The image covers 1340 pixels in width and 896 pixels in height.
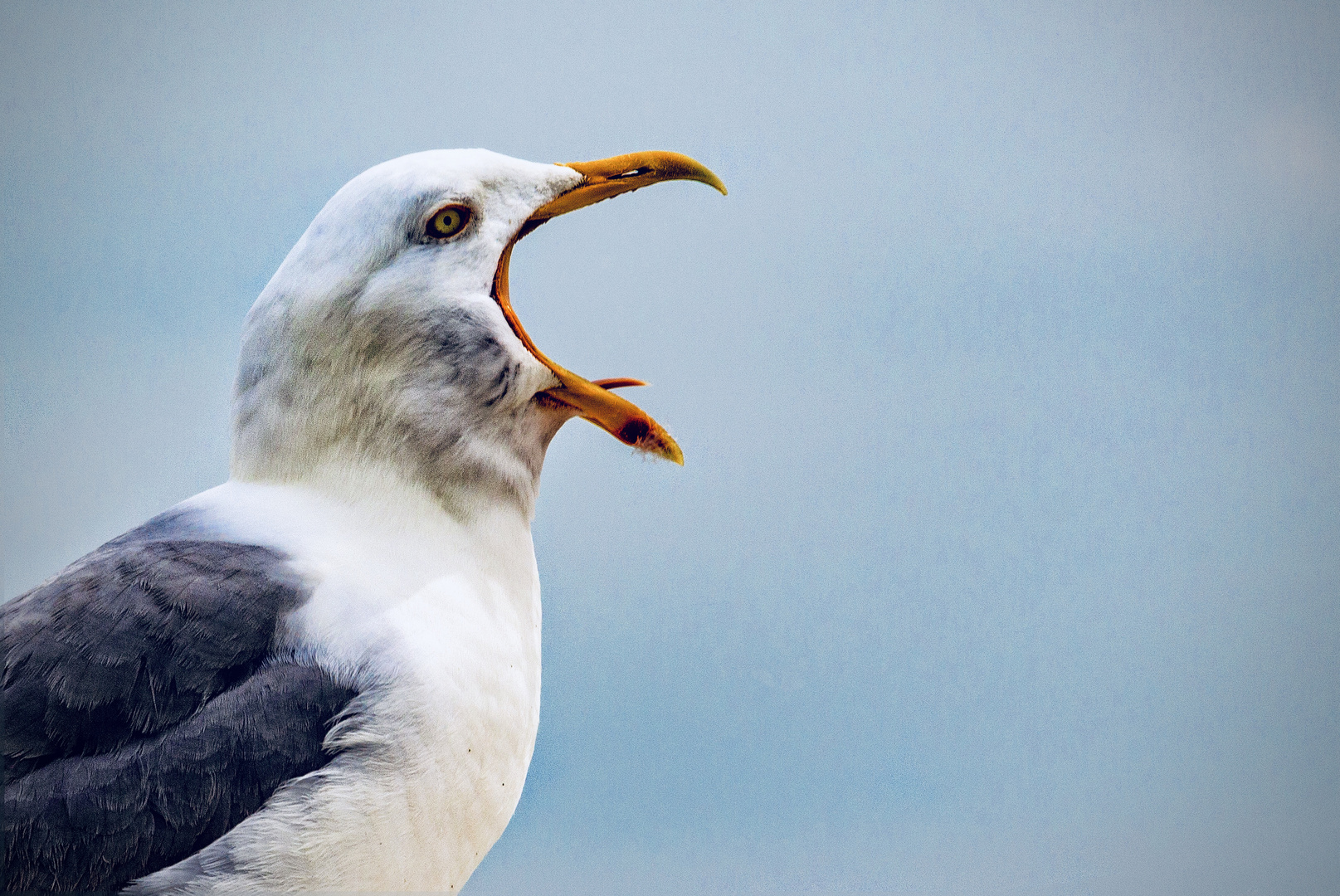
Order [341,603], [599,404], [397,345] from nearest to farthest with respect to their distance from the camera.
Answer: [341,603], [397,345], [599,404]

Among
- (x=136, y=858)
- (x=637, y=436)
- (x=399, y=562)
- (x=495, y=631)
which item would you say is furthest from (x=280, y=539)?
(x=637, y=436)

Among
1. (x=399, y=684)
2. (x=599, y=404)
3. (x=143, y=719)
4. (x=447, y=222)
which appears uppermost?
(x=447, y=222)

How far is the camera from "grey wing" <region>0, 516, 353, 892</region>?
1567 mm

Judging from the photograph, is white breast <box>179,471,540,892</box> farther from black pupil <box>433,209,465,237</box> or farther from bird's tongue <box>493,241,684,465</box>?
black pupil <box>433,209,465,237</box>

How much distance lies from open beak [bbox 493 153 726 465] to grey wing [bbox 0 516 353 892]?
61cm

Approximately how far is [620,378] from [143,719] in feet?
3.19

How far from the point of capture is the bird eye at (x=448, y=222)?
195 cm

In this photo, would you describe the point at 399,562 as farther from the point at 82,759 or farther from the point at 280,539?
the point at 82,759

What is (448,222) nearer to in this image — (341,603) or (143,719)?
(341,603)

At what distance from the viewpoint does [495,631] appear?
6.23ft

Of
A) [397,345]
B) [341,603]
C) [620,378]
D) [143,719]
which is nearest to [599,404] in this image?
[620,378]


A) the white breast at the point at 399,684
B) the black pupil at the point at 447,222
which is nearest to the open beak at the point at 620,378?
the black pupil at the point at 447,222

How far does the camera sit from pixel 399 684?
169 cm

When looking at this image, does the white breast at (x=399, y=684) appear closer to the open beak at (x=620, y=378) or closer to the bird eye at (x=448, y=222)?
the open beak at (x=620, y=378)
